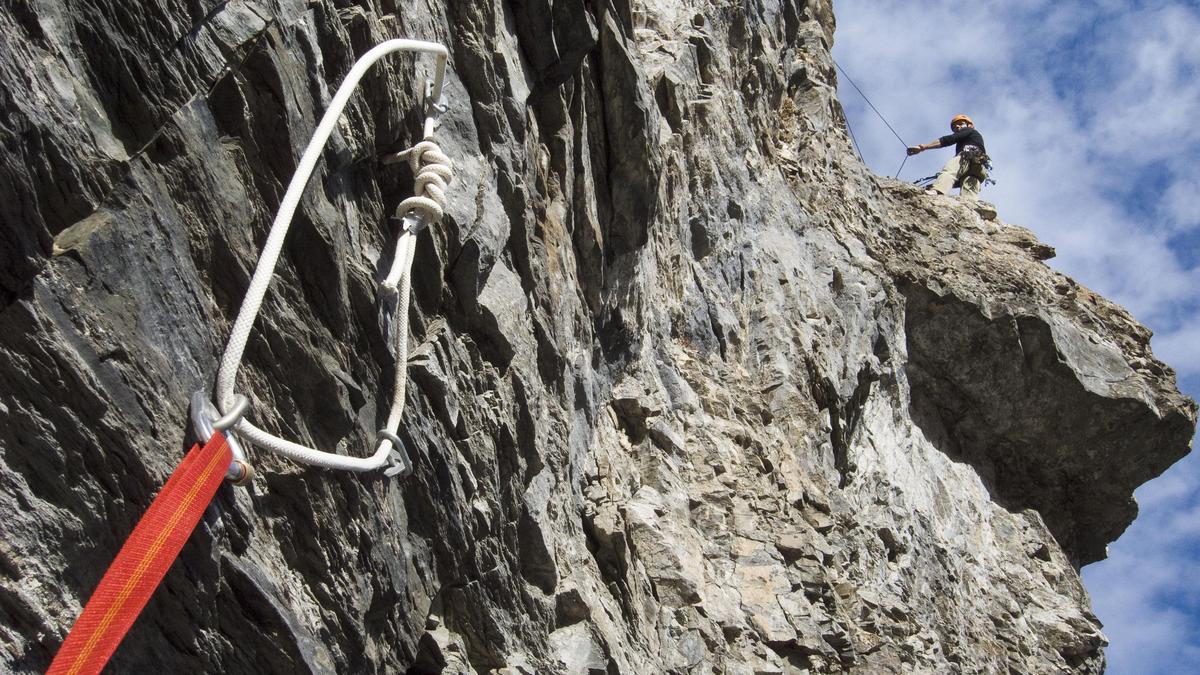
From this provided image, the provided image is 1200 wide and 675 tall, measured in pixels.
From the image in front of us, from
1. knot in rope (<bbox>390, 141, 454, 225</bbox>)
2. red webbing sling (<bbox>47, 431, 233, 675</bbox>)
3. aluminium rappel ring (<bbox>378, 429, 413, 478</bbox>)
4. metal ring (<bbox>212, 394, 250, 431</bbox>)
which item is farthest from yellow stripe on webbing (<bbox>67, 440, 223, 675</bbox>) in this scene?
knot in rope (<bbox>390, 141, 454, 225</bbox>)

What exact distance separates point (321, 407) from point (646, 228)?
4347 mm

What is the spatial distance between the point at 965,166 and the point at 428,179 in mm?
16721

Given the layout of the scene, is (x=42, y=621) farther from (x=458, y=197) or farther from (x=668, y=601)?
(x=668, y=601)

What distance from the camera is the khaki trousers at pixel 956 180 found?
19781 mm

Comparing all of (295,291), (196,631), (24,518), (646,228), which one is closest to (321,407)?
(295,291)

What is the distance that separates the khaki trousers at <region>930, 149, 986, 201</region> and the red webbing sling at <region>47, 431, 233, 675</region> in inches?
688

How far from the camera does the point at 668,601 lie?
7.80m

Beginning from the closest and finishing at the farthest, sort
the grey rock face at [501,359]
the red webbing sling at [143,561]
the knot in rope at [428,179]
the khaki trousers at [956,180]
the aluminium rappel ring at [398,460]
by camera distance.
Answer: the red webbing sling at [143,561]
the grey rock face at [501,359]
the aluminium rappel ring at [398,460]
the knot in rope at [428,179]
the khaki trousers at [956,180]

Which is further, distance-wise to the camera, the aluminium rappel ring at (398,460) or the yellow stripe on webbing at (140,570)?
the aluminium rappel ring at (398,460)

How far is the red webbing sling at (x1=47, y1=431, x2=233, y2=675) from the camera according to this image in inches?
135

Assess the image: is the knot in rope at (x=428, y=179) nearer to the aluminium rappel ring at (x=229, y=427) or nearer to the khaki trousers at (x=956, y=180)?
the aluminium rappel ring at (x=229, y=427)

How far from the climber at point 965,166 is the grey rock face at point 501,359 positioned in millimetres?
5568

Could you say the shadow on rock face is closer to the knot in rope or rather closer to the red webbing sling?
the knot in rope

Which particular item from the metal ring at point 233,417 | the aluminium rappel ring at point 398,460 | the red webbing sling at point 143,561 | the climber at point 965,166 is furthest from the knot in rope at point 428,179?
the climber at point 965,166
